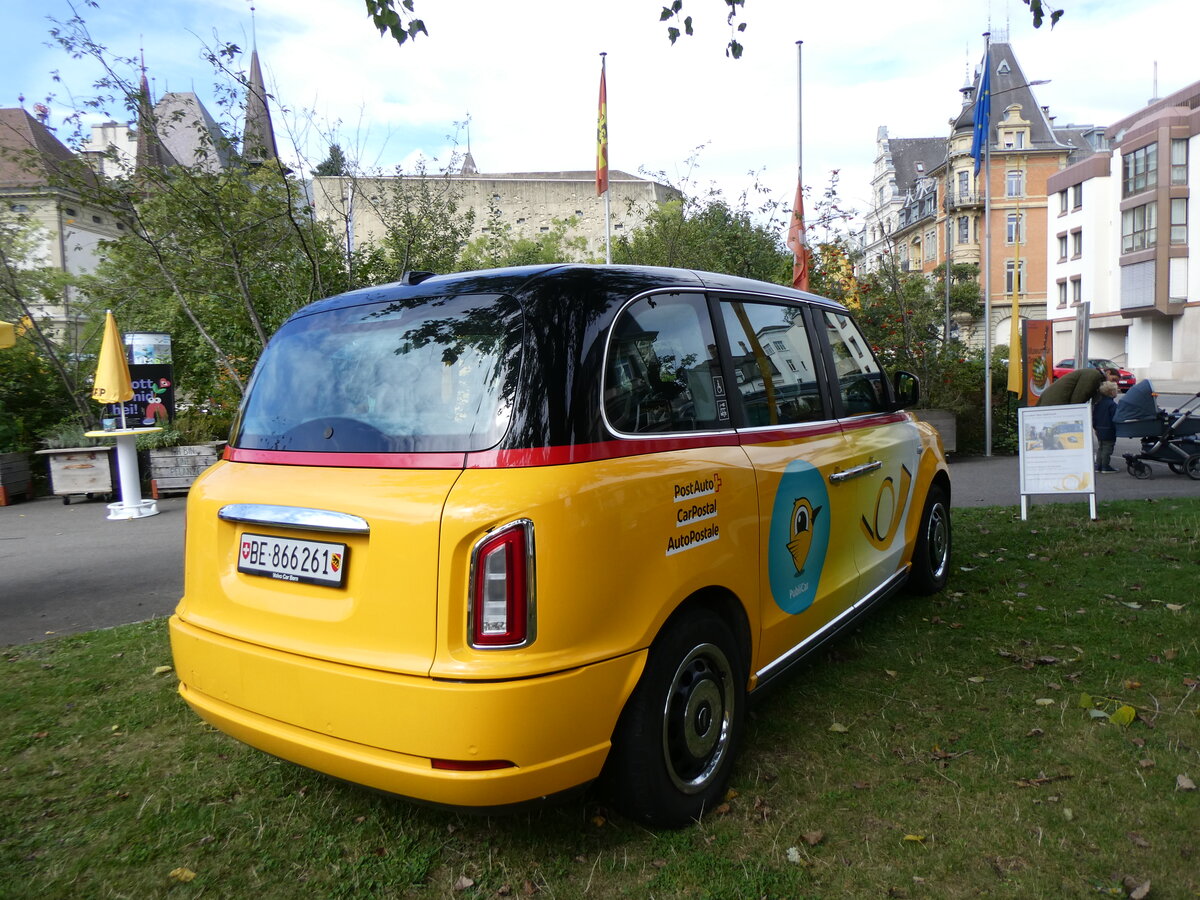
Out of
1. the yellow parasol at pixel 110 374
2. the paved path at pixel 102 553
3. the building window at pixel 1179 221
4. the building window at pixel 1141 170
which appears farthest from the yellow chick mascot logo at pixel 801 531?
the building window at pixel 1141 170

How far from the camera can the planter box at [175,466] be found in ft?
41.7

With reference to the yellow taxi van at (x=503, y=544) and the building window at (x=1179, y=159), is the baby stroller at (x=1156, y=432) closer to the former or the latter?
the yellow taxi van at (x=503, y=544)

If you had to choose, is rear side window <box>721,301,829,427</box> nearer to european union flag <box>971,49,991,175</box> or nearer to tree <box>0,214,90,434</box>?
european union flag <box>971,49,991,175</box>

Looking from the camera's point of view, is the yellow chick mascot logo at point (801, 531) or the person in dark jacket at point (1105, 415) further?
the person in dark jacket at point (1105, 415)

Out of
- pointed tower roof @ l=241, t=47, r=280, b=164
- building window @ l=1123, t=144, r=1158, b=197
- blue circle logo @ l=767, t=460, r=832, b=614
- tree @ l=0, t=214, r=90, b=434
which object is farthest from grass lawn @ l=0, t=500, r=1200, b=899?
building window @ l=1123, t=144, r=1158, b=197

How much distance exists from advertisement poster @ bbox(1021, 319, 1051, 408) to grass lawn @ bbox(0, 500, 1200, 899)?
435 inches

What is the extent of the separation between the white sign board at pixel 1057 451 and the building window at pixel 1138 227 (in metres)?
46.9

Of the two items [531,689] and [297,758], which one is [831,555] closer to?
[531,689]

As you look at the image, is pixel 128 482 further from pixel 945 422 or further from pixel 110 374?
pixel 945 422

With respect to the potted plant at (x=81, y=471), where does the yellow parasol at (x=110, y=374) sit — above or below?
above

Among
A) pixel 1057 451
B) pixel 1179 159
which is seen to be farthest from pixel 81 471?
pixel 1179 159

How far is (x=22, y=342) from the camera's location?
14812 millimetres

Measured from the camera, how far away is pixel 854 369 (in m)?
4.67

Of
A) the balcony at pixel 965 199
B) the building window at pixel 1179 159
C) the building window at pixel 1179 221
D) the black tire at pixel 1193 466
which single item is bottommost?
the black tire at pixel 1193 466
